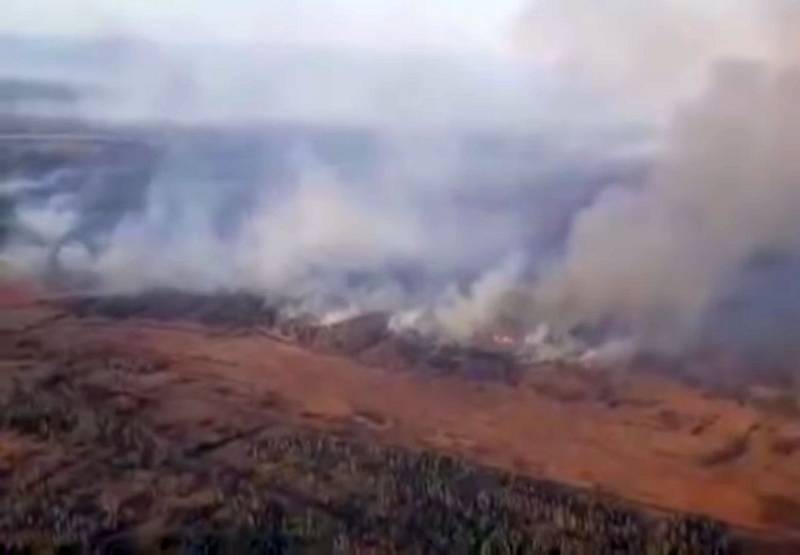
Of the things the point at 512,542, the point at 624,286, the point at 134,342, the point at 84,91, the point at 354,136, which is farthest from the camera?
the point at 84,91

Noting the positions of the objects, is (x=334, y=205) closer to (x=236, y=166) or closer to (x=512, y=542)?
(x=236, y=166)

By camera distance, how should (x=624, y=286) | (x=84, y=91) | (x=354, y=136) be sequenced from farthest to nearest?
1. (x=84, y=91)
2. (x=354, y=136)
3. (x=624, y=286)

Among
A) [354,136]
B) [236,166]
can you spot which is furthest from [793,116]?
[236,166]

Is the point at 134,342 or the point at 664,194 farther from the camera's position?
the point at 664,194

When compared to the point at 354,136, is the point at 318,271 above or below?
below

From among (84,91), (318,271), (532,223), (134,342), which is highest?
(84,91)

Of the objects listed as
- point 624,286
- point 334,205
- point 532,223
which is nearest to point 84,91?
point 334,205
